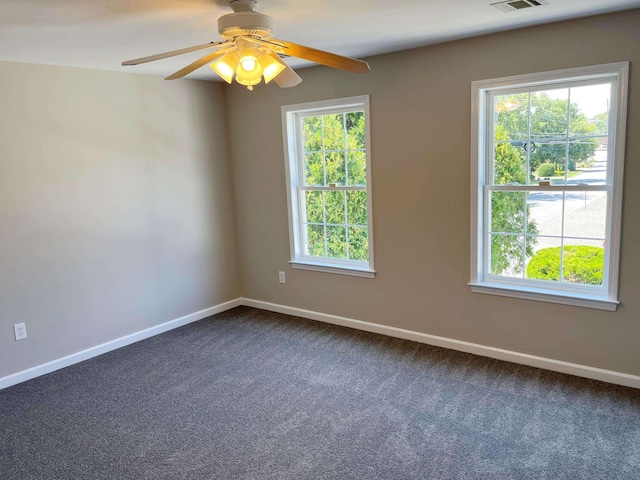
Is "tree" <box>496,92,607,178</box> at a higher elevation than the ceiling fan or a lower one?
lower

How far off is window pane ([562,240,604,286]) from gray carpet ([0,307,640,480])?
2.20ft

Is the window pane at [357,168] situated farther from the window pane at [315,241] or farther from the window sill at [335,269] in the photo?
the window sill at [335,269]

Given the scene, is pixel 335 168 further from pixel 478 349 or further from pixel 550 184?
pixel 478 349

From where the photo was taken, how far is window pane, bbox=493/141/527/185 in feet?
11.0

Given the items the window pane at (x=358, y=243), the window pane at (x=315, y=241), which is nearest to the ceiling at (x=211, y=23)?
the window pane at (x=358, y=243)

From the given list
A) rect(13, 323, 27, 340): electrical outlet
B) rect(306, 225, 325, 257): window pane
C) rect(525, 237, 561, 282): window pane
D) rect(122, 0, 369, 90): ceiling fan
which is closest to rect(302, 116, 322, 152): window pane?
rect(306, 225, 325, 257): window pane

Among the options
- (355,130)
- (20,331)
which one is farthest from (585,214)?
(20,331)

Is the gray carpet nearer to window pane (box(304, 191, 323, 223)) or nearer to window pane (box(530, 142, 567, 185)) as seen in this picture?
window pane (box(304, 191, 323, 223))

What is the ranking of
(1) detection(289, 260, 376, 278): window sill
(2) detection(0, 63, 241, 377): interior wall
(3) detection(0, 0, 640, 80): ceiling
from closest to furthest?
(3) detection(0, 0, 640, 80): ceiling, (2) detection(0, 63, 241, 377): interior wall, (1) detection(289, 260, 376, 278): window sill

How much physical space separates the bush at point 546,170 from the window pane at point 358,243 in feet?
4.94

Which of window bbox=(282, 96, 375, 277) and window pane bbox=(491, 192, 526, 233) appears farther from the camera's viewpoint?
window bbox=(282, 96, 375, 277)

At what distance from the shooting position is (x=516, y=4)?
8.41 feet

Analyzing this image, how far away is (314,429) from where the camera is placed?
2777 millimetres

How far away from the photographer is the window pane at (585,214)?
313 centimetres
